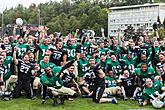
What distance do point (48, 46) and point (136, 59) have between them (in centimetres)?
269

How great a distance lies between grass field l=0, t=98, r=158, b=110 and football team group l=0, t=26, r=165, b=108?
0.66 ft

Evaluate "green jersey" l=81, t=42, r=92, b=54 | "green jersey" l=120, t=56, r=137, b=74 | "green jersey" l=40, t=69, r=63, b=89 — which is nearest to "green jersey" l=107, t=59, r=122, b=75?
"green jersey" l=120, t=56, r=137, b=74

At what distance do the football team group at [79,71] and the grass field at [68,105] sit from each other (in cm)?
20

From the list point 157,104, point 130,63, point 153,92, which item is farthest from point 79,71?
point 157,104

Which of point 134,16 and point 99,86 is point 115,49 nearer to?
point 99,86

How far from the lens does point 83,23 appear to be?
96312 millimetres

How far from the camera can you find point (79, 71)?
37.2ft

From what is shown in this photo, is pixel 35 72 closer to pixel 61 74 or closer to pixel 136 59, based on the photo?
pixel 61 74

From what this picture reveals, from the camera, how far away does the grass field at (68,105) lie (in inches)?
362

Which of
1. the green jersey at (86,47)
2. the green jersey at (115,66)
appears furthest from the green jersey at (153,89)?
the green jersey at (86,47)

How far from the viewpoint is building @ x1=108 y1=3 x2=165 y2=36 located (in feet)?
329

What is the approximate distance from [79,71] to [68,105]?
1948mm

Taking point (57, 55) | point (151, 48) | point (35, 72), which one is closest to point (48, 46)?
point (57, 55)

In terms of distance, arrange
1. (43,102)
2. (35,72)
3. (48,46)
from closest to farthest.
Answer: (43,102)
(35,72)
(48,46)
